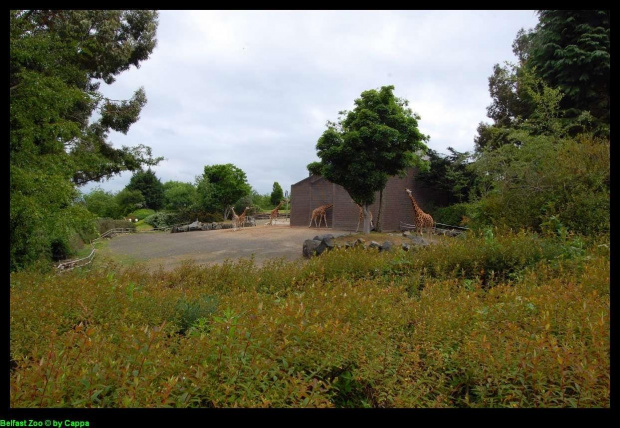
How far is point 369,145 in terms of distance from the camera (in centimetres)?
1440

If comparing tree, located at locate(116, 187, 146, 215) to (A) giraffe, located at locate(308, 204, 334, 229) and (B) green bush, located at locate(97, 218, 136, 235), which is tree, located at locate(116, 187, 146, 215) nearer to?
(B) green bush, located at locate(97, 218, 136, 235)

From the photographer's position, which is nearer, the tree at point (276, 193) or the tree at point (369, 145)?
the tree at point (369, 145)

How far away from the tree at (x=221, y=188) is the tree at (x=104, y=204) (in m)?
7.25

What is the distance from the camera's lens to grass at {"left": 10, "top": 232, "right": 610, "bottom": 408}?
2107 mm

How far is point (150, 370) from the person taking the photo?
2.25 metres

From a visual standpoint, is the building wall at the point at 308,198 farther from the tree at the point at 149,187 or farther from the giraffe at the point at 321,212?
the tree at the point at 149,187

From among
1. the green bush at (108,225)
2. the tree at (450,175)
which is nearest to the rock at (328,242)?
the tree at (450,175)

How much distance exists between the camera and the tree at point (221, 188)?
31594 millimetres

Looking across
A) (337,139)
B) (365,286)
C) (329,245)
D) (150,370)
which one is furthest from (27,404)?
(337,139)

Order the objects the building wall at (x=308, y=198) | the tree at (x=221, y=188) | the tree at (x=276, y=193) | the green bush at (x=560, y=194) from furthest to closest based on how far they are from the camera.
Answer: the tree at (x=276, y=193)
the tree at (x=221, y=188)
the building wall at (x=308, y=198)
the green bush at (x=560, y=194)

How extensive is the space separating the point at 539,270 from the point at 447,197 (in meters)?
18.3

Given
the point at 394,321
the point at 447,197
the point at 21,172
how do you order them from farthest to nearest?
the point at 447,197, the point at 21,172, the point at 394,321
